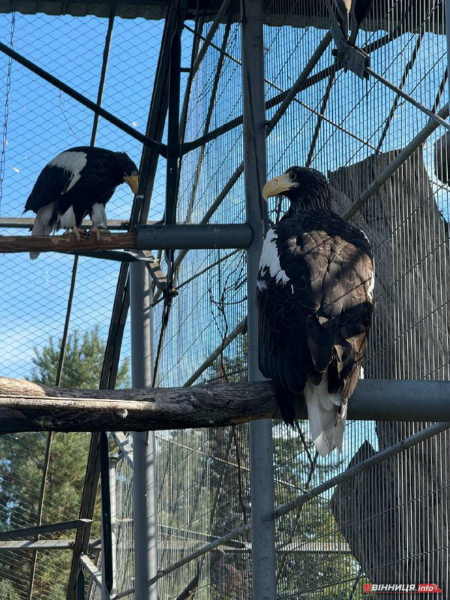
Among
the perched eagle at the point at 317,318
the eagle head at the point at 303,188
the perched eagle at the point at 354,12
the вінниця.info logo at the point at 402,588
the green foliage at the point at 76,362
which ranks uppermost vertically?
the green foliage at the point at 76,362

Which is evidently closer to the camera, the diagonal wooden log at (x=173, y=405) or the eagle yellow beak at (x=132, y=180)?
the diagonal wooden log at (x=173, y=405)

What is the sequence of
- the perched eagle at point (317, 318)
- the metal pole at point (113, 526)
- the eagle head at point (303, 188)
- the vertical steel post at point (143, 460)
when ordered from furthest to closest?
the metal pole at point (113, 526) → the vertical steel post at point (143, 460) → the eagle head at point (303, 188) → the perched eagle at point (317, 318)

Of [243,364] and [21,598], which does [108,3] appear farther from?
[21,598]

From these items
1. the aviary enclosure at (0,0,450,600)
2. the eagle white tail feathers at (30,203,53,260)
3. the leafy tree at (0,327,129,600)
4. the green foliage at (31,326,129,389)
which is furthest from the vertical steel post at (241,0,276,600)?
the green foliage at (31,326,129,389)

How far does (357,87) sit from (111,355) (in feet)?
17.9

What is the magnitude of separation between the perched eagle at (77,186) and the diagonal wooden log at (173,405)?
4.14 m

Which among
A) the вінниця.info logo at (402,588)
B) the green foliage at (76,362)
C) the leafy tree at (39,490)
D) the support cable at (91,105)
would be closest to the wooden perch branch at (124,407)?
the вінниця.info logo at (402,588)

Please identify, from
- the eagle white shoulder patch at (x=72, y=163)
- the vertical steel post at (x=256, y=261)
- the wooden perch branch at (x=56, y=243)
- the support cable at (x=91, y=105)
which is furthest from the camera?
the eagle white shoulder patch at (x=72, y=163)

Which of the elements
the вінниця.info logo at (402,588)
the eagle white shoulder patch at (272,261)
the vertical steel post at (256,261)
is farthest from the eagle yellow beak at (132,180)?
the вінниця.info logo at (402,588)

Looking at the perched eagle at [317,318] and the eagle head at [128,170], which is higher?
the eagle head at [128,170]

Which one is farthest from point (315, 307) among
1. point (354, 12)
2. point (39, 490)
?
point (39, 490)

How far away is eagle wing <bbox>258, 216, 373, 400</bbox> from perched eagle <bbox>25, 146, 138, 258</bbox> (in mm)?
3578

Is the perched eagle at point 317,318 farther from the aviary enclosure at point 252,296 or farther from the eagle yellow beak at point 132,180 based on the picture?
the eagle yellow beak at point 132,180

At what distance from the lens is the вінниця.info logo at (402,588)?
314 centimetres
